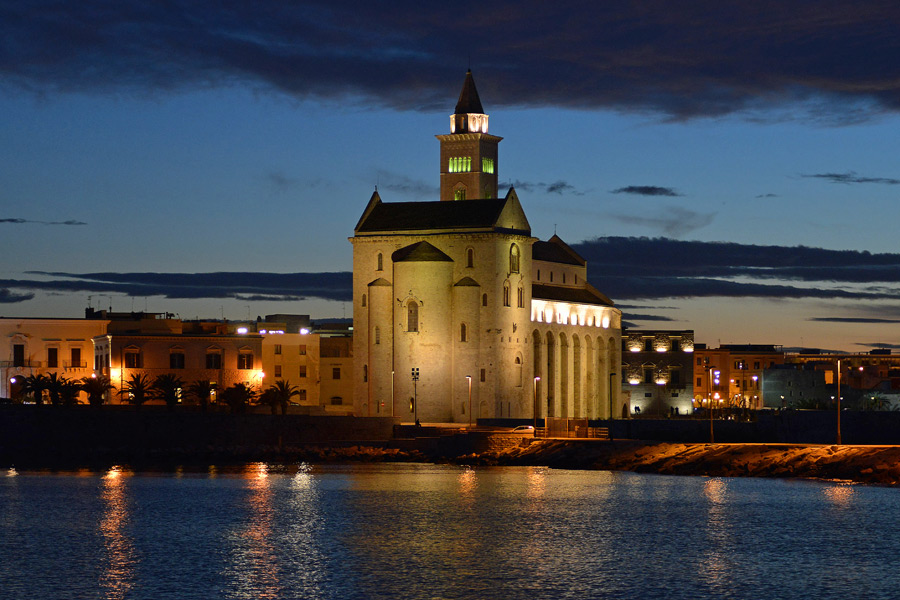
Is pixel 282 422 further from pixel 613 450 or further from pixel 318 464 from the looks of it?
pixel 613 450

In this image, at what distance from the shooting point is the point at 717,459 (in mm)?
69312

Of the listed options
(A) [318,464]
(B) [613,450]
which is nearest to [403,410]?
(A) [318,464]

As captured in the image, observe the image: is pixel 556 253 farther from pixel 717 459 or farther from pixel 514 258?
pixel 717 459

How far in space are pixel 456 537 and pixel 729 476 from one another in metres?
23.3

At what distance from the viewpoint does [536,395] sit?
3625 inches

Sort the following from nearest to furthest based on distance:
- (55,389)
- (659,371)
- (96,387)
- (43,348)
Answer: (55,389), (96,387), (43,348), (659,371)

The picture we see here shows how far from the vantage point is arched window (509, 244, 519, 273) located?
92.1 metres

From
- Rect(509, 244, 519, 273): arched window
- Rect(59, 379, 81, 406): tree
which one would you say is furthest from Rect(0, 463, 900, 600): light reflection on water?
Rect(509, 244, 519, 273): arched window

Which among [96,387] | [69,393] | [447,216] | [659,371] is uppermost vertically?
[447,216]

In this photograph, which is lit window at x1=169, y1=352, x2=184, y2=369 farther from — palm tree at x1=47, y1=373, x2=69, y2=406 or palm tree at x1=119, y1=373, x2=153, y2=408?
palm tree at x1=47, y1=373, x2=69, y2=406

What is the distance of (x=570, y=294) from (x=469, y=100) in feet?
52.7

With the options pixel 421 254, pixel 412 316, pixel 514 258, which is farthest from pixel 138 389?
pixel 514 258

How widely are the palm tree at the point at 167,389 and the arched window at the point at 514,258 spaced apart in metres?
20.9

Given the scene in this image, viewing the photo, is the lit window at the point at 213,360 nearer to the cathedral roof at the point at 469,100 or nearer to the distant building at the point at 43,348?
the distant building at the point at 43,348
